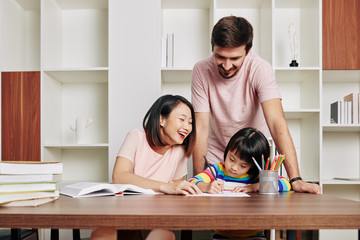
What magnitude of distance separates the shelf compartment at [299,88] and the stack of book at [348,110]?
216 mm

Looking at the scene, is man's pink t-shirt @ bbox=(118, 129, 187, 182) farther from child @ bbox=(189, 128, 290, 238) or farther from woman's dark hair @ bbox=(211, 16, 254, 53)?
woman's dark hair @ bbox=(211, 16, 254, 53)

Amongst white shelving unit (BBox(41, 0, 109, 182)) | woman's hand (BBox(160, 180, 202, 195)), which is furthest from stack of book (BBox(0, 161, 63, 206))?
white shelving unit (BBox(41, 0, 109, 182))

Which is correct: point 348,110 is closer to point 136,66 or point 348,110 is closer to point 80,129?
point 136,66

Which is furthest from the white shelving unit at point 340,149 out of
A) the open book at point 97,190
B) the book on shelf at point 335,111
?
the open book at point 97,190

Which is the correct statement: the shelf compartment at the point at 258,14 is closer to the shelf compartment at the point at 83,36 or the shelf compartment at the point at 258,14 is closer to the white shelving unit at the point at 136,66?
the white shelving unit at the point at 136,66

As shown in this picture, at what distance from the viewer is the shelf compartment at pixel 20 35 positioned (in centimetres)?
299

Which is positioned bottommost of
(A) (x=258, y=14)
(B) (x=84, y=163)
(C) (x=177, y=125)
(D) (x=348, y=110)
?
(B) (x=84, y=163)

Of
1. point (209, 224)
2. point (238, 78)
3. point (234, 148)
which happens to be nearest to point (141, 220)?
point (209, 224)

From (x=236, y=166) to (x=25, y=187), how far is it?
2.75ft

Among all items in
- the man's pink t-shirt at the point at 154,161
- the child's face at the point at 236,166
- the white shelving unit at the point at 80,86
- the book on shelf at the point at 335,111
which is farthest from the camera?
the white shelving unit at the point at 80,86

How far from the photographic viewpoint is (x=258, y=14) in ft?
10.7

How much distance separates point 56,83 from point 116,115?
0.68m

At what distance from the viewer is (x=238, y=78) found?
190cm

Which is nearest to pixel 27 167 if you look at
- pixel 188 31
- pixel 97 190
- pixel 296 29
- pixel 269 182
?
pixel 97 190
